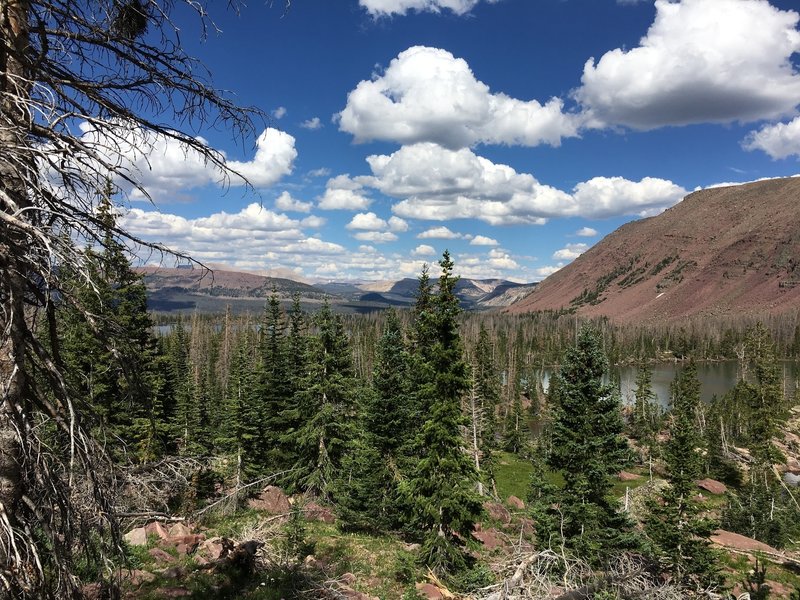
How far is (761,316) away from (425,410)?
22009cm

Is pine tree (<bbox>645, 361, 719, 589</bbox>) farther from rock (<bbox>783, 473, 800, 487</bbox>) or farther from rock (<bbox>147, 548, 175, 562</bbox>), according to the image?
rock (<bbox>783, 473, 800, 487</bbox>)

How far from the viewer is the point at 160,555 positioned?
1096 centimetres

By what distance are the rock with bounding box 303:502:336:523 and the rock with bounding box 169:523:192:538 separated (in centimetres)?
910

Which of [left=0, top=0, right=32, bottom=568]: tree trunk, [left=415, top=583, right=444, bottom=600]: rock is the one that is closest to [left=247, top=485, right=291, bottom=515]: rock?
[left=415, top=583, right=444, bottom=600]: rock

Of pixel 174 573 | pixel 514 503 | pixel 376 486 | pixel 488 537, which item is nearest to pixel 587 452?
pixel 488 537

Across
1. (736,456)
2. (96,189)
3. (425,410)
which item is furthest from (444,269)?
(736,456)

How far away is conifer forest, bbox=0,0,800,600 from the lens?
3.51 m

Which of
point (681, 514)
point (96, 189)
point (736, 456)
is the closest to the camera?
point (96, 189)

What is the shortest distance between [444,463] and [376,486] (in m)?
8.04

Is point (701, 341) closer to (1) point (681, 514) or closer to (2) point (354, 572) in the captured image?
(1) point (681, 514)

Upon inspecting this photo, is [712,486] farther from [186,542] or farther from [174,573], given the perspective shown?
[174,573]

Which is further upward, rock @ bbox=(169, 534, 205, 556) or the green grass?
rock @ bbox=(169, 534, 205, 556)

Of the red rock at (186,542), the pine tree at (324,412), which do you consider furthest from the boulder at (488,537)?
the red rock at (186,542)

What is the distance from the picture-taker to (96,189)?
3719 millimetres
